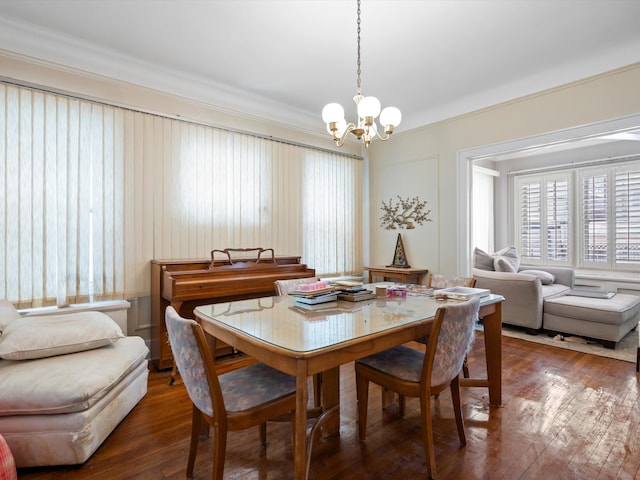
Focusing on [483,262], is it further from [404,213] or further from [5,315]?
[5,315]

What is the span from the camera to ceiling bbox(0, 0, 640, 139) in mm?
2369

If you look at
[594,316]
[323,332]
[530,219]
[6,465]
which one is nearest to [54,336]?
[6,465]

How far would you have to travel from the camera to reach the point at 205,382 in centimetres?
138

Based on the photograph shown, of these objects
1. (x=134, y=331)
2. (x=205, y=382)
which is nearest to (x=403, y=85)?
(x=205, y=382)

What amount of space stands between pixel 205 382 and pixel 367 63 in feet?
9.63

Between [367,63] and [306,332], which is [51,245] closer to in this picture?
[306,332]

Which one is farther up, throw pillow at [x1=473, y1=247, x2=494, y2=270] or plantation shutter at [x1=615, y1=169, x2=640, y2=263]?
plantation shutter at [x1=615, y1=169, x2=640, y2=263]

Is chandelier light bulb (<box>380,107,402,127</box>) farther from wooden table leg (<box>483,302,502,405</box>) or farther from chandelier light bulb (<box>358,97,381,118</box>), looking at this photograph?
wooden table leg (<box>483,302,502,405</box>)

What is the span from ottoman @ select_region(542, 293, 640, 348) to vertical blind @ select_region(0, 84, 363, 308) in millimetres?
3024

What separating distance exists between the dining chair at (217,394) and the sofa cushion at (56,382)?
0.64m

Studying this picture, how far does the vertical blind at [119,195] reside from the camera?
2.63m

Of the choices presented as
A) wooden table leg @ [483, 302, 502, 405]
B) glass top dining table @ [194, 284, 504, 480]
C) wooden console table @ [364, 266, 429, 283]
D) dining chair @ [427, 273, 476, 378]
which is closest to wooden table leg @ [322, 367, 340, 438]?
glass top dining table @ [194, 284, 504, 480]

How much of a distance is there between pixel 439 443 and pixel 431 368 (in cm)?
58

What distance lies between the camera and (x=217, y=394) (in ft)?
4.49
